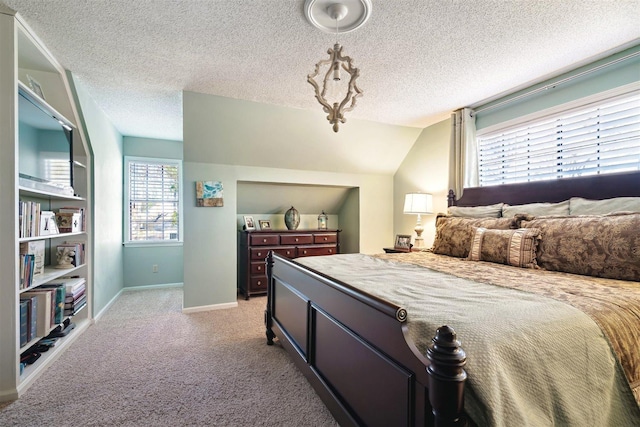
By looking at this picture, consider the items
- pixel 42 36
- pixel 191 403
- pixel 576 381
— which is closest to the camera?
pixel 576 381

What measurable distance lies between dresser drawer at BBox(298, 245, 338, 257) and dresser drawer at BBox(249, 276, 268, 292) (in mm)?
658

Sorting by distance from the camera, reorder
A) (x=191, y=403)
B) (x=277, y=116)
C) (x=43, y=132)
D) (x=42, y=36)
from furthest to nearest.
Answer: (x=277, y=116)
(x=43, y=132)
(x=42, y=36)
(x=191, y=403)

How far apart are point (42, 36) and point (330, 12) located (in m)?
2.11

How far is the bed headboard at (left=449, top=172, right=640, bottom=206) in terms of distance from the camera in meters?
2.27

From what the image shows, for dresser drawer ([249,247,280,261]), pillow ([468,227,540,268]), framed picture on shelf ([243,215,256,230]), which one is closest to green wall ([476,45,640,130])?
pillow ([468,227,540,268])

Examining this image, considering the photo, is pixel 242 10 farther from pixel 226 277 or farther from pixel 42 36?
pixel 226 277

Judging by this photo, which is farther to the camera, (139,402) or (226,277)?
(226,277)

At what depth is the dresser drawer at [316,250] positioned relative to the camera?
15.0ft

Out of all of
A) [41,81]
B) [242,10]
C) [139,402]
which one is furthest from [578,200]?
[41,81]

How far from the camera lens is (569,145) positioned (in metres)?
2.79

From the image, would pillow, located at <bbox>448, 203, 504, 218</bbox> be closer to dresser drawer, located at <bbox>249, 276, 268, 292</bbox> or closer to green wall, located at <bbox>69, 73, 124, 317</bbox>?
dresser drawer, located at <bbox>249, 276, 268, 292</bbox>

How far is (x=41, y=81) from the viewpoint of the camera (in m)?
2.69

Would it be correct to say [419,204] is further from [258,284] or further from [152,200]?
[152,200]

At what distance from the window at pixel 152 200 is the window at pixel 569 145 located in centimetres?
458
